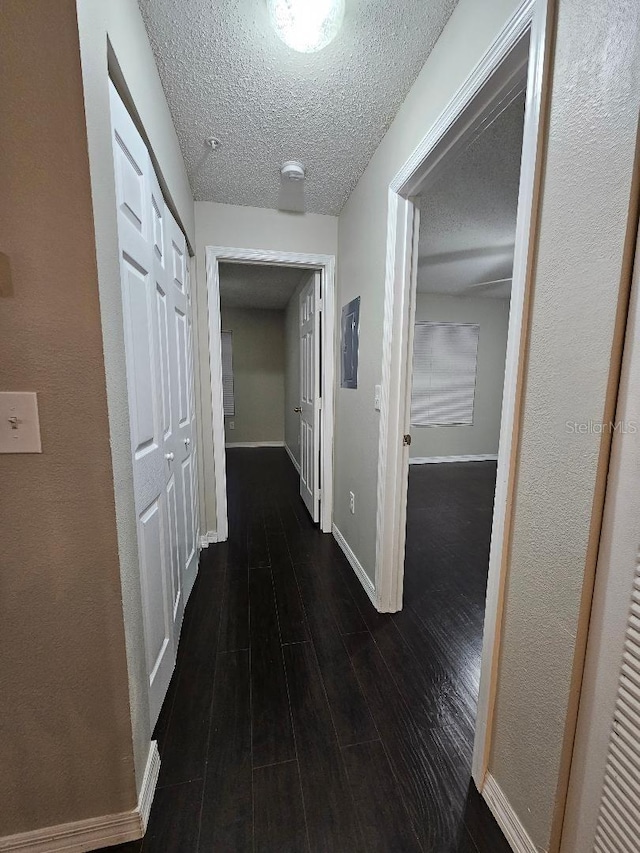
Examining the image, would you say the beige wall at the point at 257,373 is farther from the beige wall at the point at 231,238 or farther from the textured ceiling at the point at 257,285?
the beige wall at the point at 231,238

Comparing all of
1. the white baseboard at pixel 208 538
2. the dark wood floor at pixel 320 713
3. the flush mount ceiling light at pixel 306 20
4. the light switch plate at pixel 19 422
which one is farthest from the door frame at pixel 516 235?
the white baseboard at pixel 208 538

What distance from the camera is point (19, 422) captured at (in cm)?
77

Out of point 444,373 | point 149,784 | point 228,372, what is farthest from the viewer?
point 228,372

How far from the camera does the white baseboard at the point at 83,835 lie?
889 mm

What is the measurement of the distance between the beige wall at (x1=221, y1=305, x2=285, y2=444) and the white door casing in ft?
12.9

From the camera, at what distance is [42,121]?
0.71m

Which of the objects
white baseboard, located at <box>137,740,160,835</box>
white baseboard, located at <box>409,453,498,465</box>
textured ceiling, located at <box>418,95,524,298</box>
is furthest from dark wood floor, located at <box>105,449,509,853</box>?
white baseboard, located at <box>409,453,498,465</box>

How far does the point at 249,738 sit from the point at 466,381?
476 cm

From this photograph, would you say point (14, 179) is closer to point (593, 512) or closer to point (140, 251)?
point (140, 251)

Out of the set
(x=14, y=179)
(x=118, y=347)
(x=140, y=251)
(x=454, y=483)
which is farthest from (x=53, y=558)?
(x=454, y=483)

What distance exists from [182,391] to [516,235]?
1626 mm

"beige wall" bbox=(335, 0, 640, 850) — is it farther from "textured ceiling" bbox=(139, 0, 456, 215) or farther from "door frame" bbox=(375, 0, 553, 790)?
"textured ceiling" bbox=(139, 0, 456, 215)

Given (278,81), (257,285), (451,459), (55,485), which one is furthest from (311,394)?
(451,459)

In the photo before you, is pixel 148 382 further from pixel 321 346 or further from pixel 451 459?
pixel 451 459
